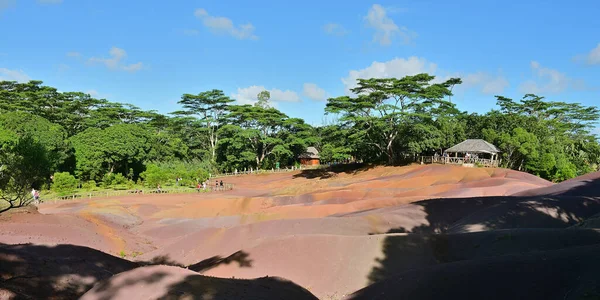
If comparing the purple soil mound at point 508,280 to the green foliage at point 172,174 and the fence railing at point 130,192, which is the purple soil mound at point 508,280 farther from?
the green foliage at point 172,174

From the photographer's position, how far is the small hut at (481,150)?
42.7m

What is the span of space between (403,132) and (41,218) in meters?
38.3

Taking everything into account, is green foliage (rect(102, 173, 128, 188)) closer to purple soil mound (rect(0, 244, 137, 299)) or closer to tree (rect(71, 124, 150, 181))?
tree (rect(71, 124, 150, 181))

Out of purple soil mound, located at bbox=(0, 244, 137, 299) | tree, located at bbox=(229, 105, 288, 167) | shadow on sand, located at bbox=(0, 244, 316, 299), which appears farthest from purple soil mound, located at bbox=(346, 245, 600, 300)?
tree, located at bbox=(229, 105, 288, 167)

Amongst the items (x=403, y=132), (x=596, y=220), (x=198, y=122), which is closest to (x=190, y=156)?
(x=198, y=122)

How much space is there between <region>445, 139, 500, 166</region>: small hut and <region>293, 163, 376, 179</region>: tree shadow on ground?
37.3ft

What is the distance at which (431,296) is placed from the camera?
6.47 metres

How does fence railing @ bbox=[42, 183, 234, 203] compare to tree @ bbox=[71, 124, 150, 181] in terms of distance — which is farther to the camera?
tree @ bbox=[71, 124, 150, 181]

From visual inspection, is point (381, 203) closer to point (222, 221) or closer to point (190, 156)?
point (222, 221)

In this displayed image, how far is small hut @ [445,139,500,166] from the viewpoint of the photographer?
42.7 m

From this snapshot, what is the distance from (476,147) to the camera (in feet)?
144

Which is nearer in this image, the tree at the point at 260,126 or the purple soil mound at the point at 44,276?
the purple soil mound at the point at 44,276

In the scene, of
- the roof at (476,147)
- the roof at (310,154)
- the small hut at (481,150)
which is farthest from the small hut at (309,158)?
the roof at (476,147)

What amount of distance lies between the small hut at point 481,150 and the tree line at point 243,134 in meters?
1.41
